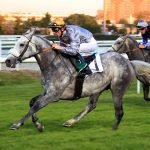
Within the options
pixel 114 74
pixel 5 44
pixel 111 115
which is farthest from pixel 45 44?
pixel 5 44

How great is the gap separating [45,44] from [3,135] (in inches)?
54.9

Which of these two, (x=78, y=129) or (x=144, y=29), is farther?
(x=144, y=29)

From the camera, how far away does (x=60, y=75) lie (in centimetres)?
834

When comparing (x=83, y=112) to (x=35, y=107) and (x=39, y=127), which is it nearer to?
(x=39, y=127)

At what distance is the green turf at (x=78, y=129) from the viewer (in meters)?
7.39

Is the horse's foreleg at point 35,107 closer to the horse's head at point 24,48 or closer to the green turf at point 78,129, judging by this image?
the green turf at point 78,129

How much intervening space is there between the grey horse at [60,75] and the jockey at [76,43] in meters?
0.14

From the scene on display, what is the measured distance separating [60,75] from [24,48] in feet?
2.06

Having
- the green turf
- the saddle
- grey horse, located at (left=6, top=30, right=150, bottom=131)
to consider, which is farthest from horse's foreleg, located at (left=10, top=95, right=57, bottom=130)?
Answer: the saddle

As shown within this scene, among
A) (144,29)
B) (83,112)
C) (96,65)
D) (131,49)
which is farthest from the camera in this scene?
(131,49)

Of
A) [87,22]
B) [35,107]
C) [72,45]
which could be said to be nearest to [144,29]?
[72,45]

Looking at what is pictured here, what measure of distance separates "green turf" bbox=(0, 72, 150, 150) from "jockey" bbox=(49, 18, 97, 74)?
98 centimetres

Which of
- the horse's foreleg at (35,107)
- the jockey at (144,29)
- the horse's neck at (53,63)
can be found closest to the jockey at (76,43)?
the horse's neck at (53,63)

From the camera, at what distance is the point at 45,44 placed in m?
8.38
